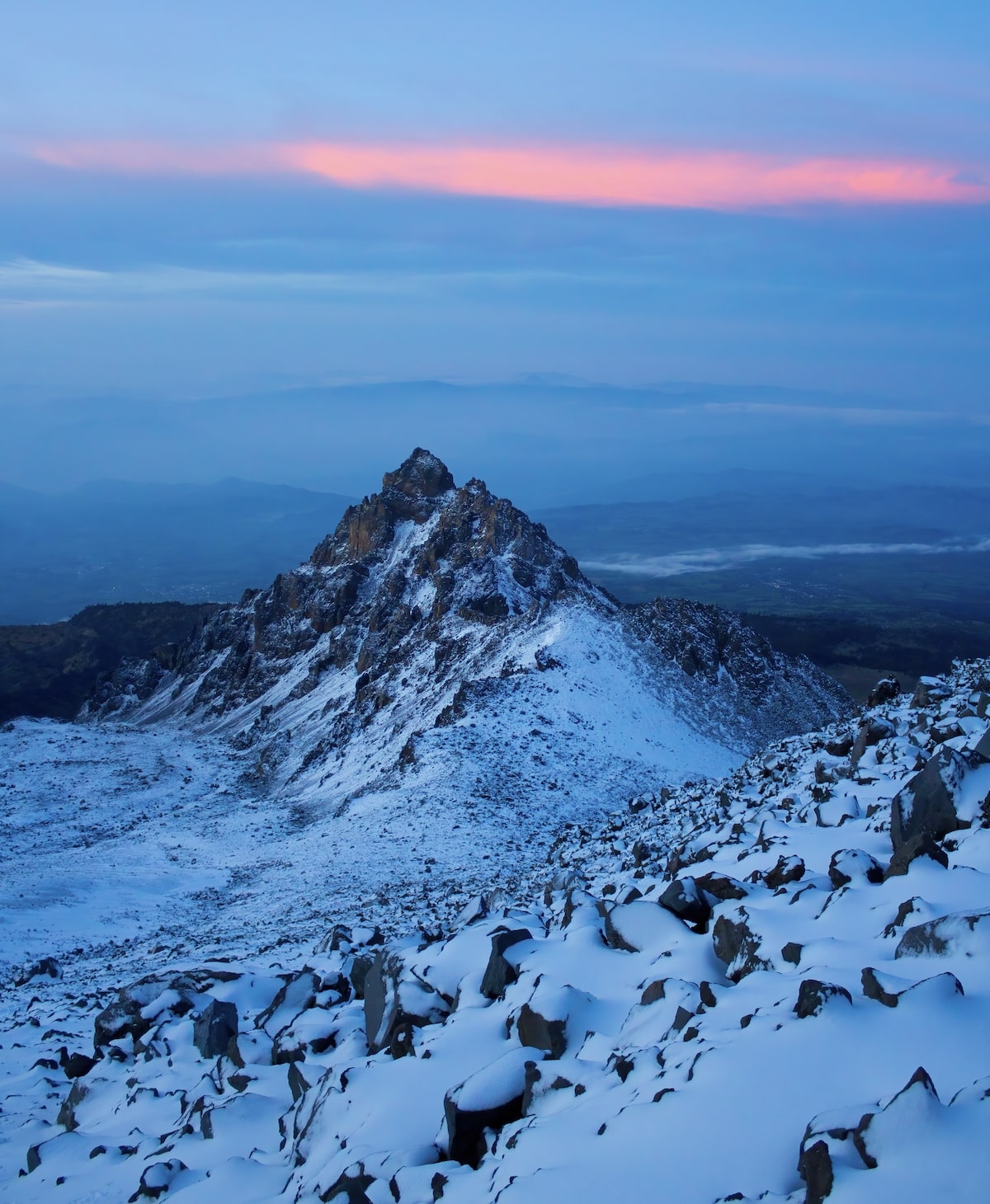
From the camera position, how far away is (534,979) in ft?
32.5

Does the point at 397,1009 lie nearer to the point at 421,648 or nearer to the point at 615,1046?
the point at 615,1046

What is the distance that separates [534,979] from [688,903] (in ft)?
7.16

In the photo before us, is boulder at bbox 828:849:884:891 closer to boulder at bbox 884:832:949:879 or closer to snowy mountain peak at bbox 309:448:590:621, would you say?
boulder at bbox 884:832:949:879

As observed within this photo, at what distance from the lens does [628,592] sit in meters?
186

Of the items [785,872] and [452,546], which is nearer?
[785,872]

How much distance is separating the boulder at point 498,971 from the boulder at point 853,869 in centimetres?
386

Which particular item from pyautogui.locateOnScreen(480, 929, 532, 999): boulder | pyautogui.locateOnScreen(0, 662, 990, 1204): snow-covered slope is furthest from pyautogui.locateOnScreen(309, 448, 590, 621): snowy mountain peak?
pyautogui.locateOnScreen(480, 929, 532, 999): boulder

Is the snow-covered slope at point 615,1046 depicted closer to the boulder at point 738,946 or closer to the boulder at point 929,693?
the boulder at point 738,946

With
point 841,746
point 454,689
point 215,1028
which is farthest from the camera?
point 454,689

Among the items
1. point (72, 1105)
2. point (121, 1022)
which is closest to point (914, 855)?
point (72, 1105)

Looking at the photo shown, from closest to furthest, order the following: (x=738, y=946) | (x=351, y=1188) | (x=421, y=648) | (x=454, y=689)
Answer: (x=351, y=1188) < (x=738, y=946) < (x=454, y=689) < (x=421, y=648)

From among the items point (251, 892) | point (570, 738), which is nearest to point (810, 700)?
point (570, 738)

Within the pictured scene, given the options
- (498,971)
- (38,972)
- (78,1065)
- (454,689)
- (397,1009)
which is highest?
(498,971)

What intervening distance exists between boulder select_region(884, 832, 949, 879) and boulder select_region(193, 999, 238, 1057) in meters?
9.03
